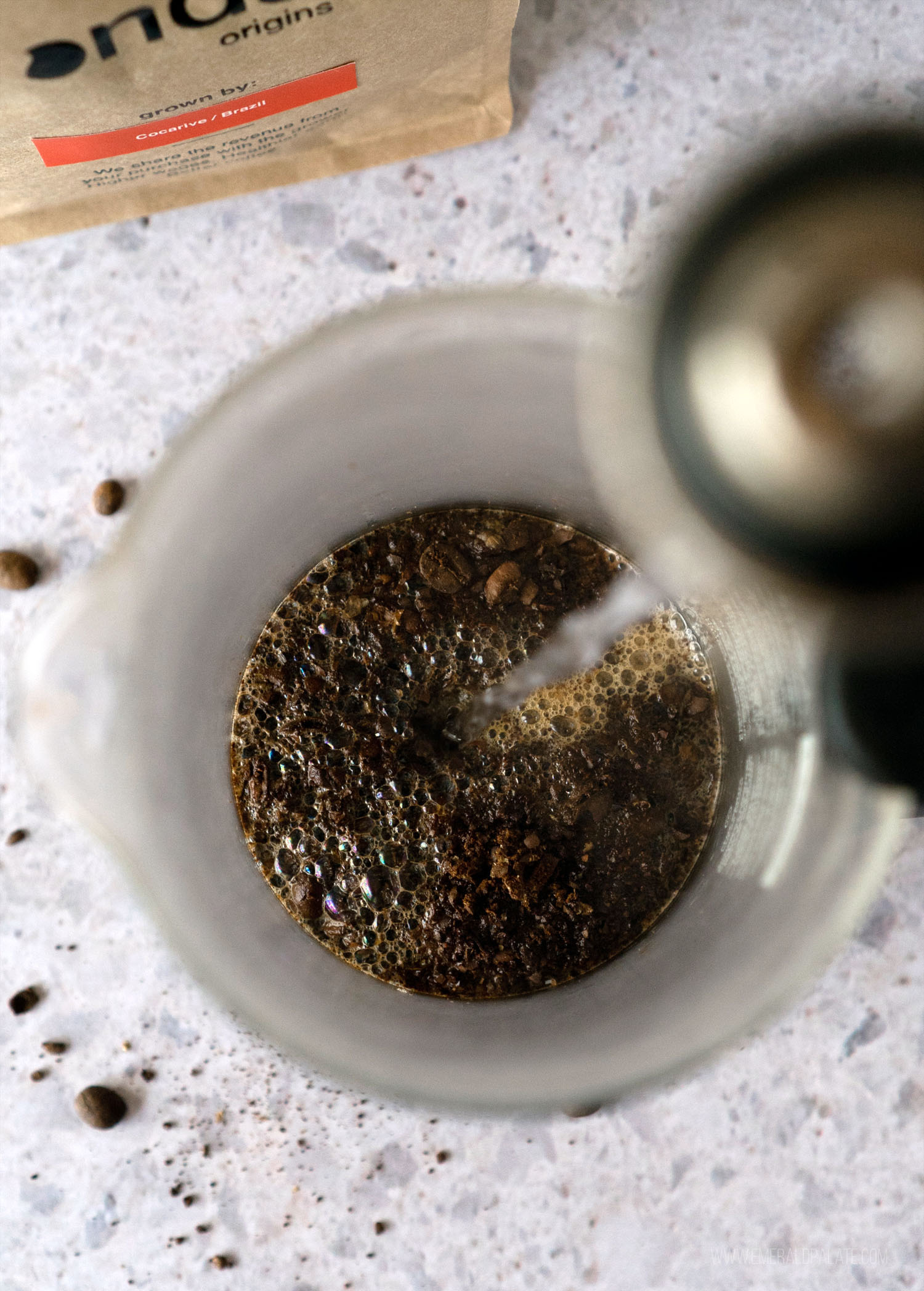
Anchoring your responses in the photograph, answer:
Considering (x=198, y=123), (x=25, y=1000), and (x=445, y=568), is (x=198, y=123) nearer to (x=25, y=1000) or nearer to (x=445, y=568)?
(x=445, y=568)

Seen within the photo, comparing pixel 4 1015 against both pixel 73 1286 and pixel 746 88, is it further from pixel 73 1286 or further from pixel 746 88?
pixel 746 88

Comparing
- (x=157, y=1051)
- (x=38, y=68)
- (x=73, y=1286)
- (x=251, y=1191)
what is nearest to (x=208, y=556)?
(x=38, y=68)

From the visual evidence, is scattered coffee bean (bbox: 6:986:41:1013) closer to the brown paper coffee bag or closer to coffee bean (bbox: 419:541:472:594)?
coffee bean (bbox: 419:541:472:594)

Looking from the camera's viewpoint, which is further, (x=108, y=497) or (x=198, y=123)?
(x=108, y=497)

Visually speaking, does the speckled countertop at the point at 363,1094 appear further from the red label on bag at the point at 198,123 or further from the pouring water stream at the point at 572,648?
the pouring water stream at the point at 572,648

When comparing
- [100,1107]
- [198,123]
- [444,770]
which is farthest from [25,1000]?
[198,123]

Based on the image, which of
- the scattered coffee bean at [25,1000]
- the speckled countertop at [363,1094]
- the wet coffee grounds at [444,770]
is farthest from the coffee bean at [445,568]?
the scattered coffee bean at [25,1000]

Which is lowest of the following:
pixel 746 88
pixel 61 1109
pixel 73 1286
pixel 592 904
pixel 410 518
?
pixel 73 1286
